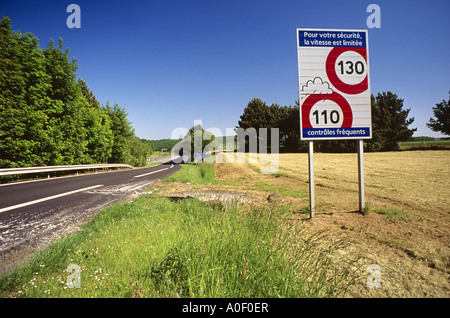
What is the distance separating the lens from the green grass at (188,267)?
182 cm

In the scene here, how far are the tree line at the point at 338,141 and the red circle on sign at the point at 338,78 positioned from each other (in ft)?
131

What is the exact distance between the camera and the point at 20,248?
2887 mm

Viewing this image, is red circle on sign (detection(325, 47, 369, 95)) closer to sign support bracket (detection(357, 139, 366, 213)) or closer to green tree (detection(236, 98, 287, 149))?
sign support bracket (detection(357, 139, 366, 213))

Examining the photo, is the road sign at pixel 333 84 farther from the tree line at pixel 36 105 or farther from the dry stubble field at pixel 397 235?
the tree line at pixel 36 105

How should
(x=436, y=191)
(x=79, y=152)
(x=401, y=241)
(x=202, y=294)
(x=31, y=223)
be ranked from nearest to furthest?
1. (x=202, y=294)
2. (x=401, y=241)
3. (x=31, y=223)
4. (x=436, y=191)
5. (x=79, y=152)

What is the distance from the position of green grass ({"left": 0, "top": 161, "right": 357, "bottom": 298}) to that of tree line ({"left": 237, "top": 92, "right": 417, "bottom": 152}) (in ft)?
144

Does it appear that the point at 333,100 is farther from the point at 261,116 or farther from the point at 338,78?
the point at 261,116

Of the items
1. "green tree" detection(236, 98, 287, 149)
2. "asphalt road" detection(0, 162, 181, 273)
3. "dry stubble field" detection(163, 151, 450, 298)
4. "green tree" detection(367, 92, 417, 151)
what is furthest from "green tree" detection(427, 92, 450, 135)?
"asphalt road" detection(0, 162, 181, 273)

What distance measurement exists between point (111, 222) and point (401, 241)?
18.4 ft

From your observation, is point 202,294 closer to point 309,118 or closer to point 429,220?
point 309,118

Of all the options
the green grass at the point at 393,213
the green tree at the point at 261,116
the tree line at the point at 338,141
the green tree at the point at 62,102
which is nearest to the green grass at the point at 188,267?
the green grass at the point at 393,213

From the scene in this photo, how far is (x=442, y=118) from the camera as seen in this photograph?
36.0 meters
